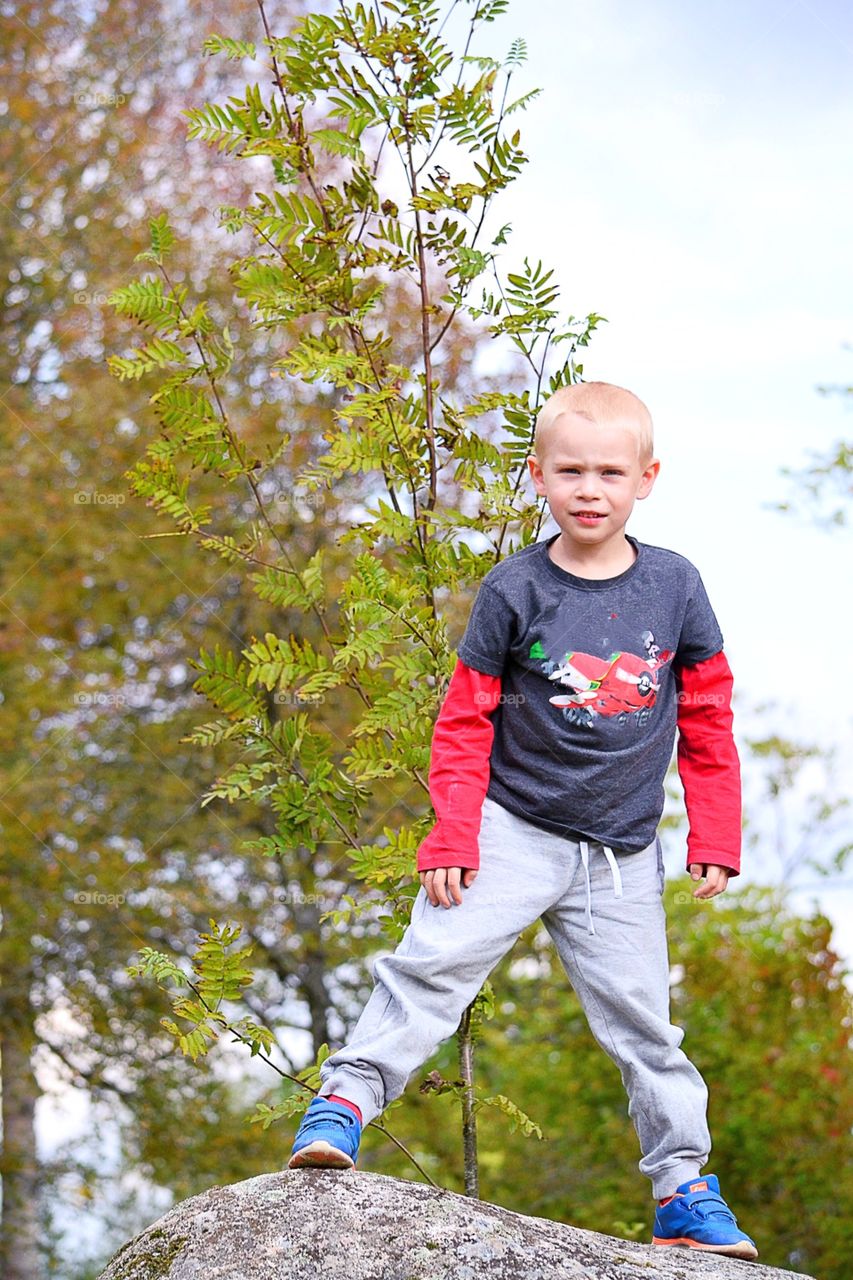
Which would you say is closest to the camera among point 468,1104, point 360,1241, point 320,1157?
point 360,1241

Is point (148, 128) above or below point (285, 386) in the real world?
above

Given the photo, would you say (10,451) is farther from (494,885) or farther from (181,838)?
(494,885)

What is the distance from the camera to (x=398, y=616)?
10.3 ft

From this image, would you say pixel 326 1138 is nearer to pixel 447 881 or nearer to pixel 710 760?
pixel 447 881

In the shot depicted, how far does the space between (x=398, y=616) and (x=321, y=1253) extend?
141 cm

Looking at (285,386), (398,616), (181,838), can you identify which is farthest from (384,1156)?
(398,616)

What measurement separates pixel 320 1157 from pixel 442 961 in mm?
420

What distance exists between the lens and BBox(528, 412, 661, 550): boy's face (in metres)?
2.67

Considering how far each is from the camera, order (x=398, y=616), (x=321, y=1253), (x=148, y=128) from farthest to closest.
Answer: (x=148, y=128), (x=398, y=616), (x=321, y=1253)

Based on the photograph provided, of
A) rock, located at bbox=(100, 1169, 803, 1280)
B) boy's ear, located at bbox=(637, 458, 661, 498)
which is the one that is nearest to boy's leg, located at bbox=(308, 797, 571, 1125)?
rock, located at bbox=(100, 1169, 803, 1280)

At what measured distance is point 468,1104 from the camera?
3.09 meters

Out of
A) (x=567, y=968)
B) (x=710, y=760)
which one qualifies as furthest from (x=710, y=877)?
(x=567, y=968)

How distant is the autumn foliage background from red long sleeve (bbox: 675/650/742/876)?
477cm

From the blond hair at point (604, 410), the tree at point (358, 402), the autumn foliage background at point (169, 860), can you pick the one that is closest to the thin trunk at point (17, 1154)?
the autumn foliage background at point (169, 860)
